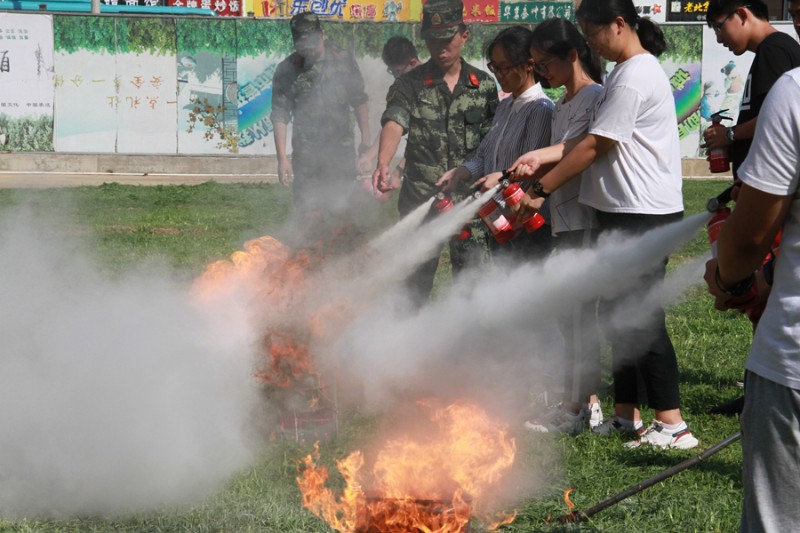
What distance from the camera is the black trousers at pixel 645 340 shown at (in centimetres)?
467

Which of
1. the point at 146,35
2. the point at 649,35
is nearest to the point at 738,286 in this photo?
the point at 649,35

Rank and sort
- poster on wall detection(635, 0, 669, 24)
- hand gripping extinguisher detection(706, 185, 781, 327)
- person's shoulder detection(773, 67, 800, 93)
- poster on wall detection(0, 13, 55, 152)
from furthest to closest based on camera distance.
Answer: poster on wall detection(635, 0, 669, 24) → poster on wall detection(0, 13, 55, 152) → hand gripping extinguisher detection(706, 185, 781, 327) → person's shoulder detection(773, 67, 800, 93)

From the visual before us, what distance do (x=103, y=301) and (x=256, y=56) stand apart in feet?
52.8

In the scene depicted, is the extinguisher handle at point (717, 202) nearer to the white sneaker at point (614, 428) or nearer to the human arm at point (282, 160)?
the white sneaker at point (614, 428)

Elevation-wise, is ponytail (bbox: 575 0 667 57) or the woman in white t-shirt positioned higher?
ponytail (bbox: 575 0 667 57)

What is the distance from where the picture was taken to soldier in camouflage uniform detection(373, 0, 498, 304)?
6.11m

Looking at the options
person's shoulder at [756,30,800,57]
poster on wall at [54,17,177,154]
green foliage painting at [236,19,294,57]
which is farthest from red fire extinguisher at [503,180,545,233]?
poster on wall at [54,17,177,154]

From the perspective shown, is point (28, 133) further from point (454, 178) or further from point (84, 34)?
point (454, 178)

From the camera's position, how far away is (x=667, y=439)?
481cm

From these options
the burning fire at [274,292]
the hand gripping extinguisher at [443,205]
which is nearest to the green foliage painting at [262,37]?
the hand gripping extinguisher at [443,205]

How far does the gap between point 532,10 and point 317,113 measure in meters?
16.8

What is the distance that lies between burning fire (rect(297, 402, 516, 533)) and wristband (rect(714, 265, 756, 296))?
4.48ft

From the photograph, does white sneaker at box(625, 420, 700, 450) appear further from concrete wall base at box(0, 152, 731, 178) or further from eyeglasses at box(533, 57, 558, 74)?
concrete wall base at box(0, 152, 731, 178)

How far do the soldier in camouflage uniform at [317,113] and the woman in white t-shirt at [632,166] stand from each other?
310cm
